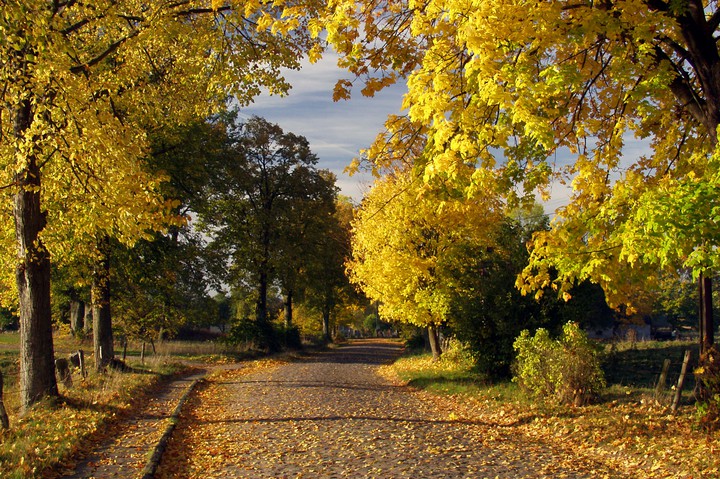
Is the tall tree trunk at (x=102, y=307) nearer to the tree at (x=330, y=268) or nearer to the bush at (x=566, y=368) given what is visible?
the bush at (x=566, y=368)

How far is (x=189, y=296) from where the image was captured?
31.9 meters

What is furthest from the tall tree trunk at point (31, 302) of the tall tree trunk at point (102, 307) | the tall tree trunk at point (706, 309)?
the tall tree trunk at point (706, 309)

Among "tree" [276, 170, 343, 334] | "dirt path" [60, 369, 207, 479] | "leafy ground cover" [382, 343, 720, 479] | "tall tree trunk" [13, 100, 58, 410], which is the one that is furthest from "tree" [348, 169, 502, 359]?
"tree" [276, 170, 343, 334]

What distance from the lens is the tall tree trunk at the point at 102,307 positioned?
1802 centimetres

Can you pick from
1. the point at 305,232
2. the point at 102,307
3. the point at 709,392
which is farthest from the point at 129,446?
the point at 305,232

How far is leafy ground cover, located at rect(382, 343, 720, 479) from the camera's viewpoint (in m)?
7.77

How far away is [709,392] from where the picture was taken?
909 centimetres

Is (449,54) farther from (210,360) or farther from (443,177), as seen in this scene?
(210,360)

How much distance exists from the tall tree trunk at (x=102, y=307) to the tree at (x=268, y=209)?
43.4ft

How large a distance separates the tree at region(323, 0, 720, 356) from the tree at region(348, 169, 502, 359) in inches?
390

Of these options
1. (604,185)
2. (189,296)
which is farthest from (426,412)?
(189,296)

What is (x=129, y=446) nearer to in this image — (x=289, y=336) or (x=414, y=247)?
(x=414, y=247)

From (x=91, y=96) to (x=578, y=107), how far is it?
7603 mm

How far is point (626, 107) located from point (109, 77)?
8.95 m
